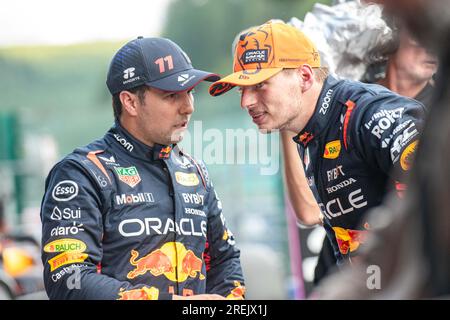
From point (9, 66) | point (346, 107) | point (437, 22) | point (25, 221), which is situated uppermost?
point (437, 22)

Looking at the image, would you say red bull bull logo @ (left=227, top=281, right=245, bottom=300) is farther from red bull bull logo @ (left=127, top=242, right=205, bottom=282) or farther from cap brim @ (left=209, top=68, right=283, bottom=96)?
cap brim @ (left=209, top=68, right=283, bottom=96)

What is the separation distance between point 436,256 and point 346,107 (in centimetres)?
208

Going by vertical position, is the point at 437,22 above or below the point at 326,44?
above

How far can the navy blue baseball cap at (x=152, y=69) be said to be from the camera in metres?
3.57

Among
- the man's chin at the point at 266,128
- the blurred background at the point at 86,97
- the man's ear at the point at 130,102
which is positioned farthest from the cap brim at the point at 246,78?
the blurred background at the point at 86,97

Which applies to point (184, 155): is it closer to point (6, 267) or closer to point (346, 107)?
point (346, 107)

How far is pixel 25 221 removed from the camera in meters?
12.2

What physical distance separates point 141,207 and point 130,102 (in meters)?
0.48

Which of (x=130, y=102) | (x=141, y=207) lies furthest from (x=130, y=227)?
(x=130, y=102)

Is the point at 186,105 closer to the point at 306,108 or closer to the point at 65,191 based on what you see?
the point at 306,108

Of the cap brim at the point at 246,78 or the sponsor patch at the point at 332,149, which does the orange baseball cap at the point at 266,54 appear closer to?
the cap brim at the point at 246,78

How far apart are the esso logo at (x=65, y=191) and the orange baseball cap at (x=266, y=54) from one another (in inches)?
30.8

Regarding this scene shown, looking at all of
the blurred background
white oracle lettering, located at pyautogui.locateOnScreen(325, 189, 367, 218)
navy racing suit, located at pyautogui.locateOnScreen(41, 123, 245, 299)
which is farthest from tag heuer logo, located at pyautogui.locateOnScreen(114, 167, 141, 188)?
the blurred background
